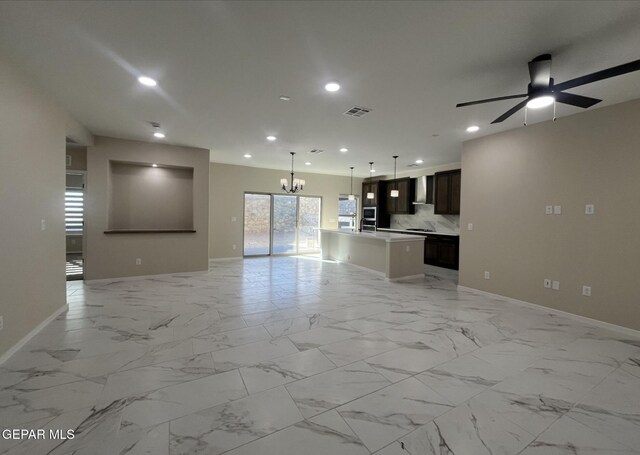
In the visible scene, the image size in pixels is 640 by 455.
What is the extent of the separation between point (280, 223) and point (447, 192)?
499 cm

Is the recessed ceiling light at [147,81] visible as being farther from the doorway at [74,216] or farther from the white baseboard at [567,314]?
the white baseboard at [567,314]

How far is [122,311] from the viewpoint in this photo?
376cm

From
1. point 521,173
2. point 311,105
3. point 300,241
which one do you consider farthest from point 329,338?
point 300,241

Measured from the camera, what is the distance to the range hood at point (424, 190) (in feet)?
26.1

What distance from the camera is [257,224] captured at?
8.55 metres

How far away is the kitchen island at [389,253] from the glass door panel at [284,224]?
240cm

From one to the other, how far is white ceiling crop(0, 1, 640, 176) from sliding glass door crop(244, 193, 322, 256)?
14.6 ft

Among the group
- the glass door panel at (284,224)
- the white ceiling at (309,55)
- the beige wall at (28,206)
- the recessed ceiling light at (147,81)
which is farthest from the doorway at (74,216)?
the glass door panel at (284,224)

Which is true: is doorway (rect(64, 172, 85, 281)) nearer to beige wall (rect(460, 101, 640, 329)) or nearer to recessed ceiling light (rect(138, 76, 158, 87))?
recessed ceiling light (rect(138, 76, 158, 87))

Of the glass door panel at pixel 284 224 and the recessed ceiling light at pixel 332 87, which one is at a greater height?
the recessed ceiling light at pixel 332 87

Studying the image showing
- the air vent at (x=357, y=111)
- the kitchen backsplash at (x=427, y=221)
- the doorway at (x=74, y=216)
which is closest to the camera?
the air vent at (x=357, y=111)

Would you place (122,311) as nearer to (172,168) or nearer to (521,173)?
(172,168)

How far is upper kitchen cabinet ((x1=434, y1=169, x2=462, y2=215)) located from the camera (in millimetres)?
6977

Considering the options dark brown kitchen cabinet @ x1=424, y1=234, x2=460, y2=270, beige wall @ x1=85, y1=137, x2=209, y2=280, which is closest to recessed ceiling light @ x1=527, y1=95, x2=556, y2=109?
dark brown kitchen cabinet @ x1=424, y1=234, x2=460, y2=270
